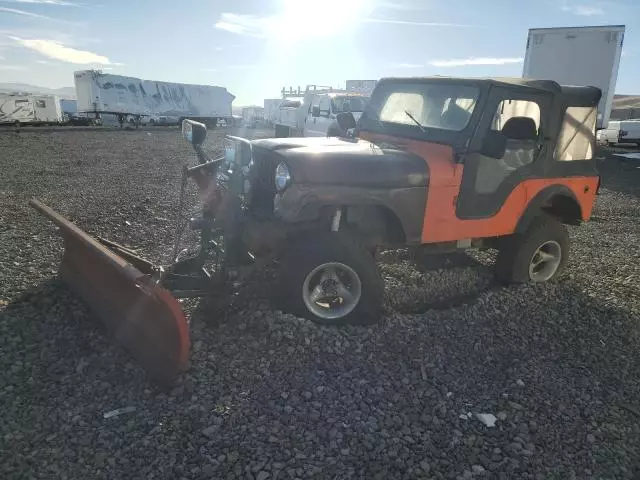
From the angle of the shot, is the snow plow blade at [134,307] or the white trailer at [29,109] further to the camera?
the white trailer at [29,109]

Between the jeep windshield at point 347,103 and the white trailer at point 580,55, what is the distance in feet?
19.1

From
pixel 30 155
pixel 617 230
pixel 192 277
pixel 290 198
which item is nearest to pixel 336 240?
pixel 290 198

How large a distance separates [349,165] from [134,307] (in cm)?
→ 195

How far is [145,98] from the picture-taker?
34.2 meters

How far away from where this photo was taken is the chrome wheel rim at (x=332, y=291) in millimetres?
4074

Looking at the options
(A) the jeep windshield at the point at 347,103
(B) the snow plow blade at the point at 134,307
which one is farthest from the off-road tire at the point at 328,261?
(A) the jeep windshield at the point at 347,103

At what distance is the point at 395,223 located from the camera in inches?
174

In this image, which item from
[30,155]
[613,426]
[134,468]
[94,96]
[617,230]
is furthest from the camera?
[94,96]

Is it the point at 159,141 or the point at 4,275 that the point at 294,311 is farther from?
the point at 159,141

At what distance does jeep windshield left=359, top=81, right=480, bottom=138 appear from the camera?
15.1ft

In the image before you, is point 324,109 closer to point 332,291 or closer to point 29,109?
point 332,291

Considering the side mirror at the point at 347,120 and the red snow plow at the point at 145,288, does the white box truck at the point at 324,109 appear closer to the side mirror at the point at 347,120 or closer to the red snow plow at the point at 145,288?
the side mirror at the point at 347,120

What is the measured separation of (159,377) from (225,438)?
2.35 feet

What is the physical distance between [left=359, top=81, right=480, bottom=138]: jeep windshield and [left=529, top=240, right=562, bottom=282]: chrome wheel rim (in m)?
1.83
